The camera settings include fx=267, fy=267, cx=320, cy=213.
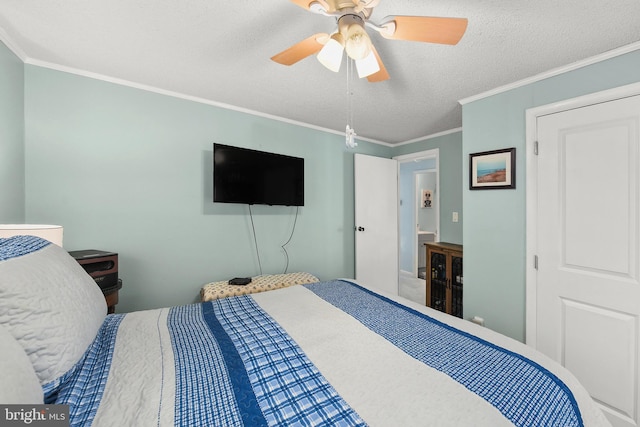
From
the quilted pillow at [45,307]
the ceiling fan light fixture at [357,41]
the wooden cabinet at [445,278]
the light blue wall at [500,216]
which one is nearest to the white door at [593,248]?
the light blue wall at [500,216]

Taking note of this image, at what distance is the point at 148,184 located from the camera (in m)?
2.33

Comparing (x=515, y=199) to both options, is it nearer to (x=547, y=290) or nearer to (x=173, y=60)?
(x=547, y=290)

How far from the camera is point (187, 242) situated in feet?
8.29

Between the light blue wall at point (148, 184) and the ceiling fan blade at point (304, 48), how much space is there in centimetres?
146

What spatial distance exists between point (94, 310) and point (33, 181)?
163cm

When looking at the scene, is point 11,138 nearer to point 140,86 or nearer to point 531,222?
point 140,86

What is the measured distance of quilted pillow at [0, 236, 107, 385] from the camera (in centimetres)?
69

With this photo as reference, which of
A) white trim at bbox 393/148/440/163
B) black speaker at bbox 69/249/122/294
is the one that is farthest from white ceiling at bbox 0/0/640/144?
black speaker at bbox 69/249/122/294

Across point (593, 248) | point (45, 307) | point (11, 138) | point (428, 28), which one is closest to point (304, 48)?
point (428, 28)

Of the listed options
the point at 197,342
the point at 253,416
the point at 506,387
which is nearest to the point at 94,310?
the point at 197,342

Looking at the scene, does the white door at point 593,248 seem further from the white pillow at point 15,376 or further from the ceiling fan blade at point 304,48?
the white pillow at point 15,376

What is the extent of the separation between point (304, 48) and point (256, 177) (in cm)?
153

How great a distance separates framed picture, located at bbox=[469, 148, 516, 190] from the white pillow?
9.09 feet

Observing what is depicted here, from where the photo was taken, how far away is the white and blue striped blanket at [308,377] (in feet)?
2.38
